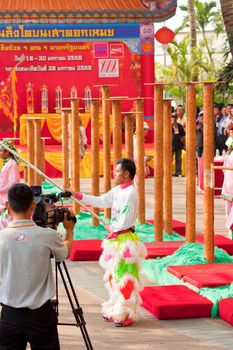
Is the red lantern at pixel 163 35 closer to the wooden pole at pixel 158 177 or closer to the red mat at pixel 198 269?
the wooden pole at pixel 158 177

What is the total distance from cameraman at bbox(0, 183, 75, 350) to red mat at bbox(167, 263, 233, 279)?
13.2ft

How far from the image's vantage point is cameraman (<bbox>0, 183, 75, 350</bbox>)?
5.34 m

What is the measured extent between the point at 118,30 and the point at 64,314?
1760 cm

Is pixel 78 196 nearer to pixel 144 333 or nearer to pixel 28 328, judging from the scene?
pixel 144 333

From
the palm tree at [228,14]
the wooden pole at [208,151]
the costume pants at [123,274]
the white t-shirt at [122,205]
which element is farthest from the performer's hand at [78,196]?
the palm tree at [228,14]

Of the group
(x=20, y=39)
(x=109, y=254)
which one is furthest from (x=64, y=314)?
(x=20, y=39)

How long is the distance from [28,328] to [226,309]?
9.97ft

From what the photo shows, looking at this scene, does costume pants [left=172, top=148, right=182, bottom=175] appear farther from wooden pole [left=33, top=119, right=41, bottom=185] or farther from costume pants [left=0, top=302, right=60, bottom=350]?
costume pants [left=0, top=302, right=60, bottom=350]

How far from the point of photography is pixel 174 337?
7.68 metres

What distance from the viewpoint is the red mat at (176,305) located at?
8.24m

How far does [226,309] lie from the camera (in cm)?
805

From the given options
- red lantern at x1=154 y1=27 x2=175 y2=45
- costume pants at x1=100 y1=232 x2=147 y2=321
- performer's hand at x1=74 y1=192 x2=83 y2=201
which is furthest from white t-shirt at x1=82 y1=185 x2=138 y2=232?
red lantern at x1=154 y1=27 x2=175 y2=45

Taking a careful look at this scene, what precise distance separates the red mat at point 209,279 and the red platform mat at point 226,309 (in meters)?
0.58

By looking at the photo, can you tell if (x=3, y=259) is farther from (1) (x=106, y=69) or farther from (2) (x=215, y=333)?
(1) (x=106, y=69)
